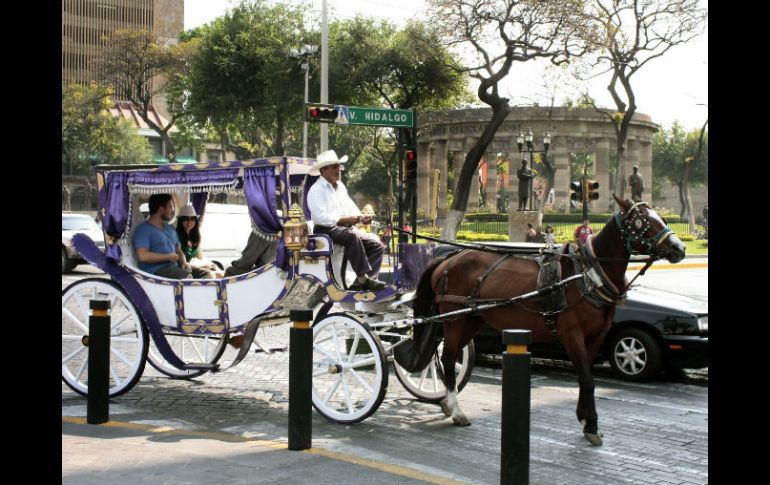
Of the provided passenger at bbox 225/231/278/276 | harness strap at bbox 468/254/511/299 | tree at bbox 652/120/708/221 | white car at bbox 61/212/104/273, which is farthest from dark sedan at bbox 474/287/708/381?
tree at bbox 652/120/708/221

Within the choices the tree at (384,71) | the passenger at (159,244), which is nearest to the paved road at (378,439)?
the passenger at (159,244)

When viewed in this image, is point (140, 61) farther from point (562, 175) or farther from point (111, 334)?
point (111, 334)

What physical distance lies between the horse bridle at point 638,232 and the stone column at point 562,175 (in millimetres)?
42394

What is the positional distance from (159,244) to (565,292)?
4.21 meters

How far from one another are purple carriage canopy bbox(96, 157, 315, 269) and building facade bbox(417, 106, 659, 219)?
38201 mm

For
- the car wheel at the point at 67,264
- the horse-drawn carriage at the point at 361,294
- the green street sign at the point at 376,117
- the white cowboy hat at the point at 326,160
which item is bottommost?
the car wheel at the point at 67,264

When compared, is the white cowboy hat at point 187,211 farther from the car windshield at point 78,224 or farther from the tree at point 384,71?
the tree at point 384,71

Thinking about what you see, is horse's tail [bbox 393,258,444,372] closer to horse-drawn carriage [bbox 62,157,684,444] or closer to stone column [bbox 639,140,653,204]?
horse-drawn carriage [bbox 62,157,684,444]

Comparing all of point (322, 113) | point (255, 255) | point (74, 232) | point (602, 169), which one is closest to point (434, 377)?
point (255, 255)

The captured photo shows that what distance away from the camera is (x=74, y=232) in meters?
24.1

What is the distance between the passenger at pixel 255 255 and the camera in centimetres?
902

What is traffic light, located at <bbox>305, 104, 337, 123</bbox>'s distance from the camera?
65.3ft

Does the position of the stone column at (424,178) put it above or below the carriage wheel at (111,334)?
above
